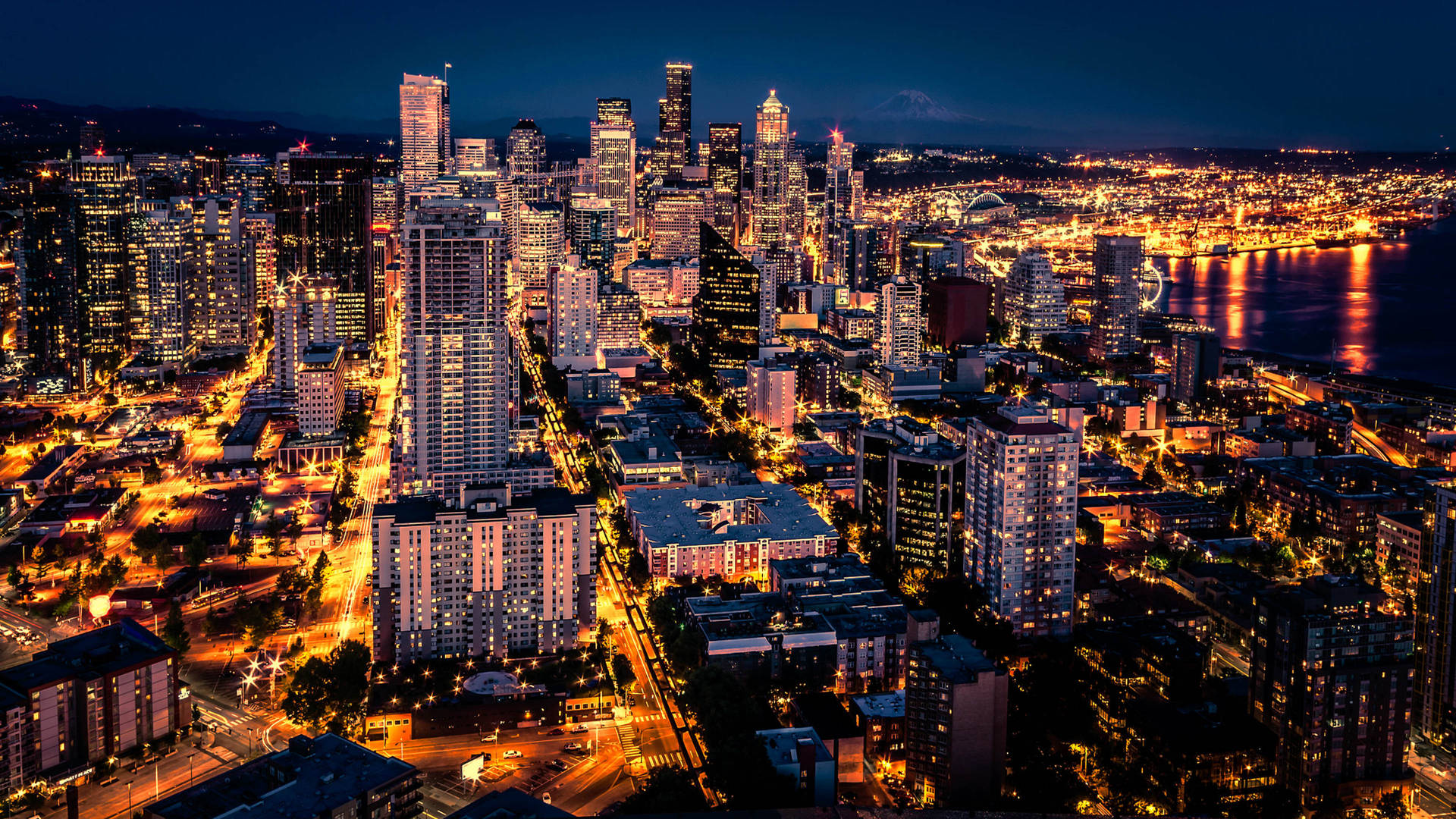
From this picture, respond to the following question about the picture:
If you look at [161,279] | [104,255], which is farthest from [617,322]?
[104,255]

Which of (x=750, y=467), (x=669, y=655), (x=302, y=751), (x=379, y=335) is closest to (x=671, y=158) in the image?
(x=379, y=335)

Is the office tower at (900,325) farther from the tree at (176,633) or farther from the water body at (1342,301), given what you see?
the tree at (176,633)

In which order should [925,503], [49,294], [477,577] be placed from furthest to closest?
[49,294]
[925,503]
[477,577]

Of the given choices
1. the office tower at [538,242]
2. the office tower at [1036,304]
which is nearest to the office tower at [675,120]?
the office tower at [538,242]

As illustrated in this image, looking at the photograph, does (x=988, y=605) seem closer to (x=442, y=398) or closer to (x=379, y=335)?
(x=442, y=398)

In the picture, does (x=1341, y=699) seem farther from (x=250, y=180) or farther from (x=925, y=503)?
(x=250, y=180)
